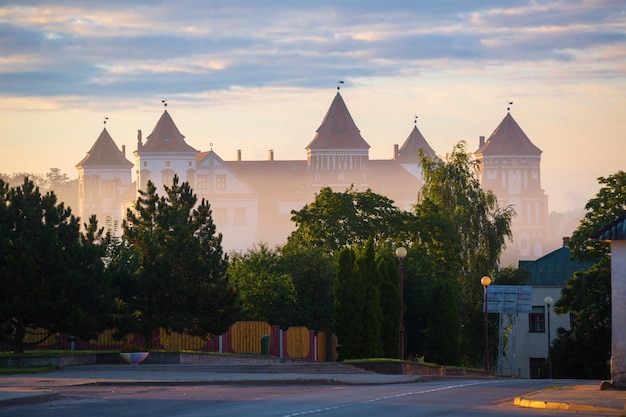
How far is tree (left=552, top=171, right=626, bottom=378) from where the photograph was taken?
51.3 metres

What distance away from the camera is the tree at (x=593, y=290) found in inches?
2021

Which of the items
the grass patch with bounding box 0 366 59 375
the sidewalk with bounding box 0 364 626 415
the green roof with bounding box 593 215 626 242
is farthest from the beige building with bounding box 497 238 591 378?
the green roof with bounding box 593 215 626 242

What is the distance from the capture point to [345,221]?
76.1 metres

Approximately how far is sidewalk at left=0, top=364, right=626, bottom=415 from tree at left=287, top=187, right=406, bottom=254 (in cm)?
3862

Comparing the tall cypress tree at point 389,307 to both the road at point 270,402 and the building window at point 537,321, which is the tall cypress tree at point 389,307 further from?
the building window at point 537,321

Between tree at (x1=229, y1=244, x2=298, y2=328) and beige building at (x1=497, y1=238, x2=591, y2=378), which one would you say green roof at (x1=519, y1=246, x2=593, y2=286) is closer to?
beige building at (x1=497, y1=238, x2=591, y2=378)

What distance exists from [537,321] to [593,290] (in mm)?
30447

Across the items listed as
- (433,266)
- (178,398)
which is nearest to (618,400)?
(178,398)

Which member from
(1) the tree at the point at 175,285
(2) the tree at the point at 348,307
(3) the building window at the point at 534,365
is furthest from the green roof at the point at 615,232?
(3) the building window at the point at 534,365

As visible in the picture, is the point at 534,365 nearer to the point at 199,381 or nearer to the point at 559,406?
the point at 199,381

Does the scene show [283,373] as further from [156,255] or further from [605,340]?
[605,340]

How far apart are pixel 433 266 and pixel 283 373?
36.8m

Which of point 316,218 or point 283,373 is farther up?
point 316,218

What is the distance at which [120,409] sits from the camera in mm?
21031
